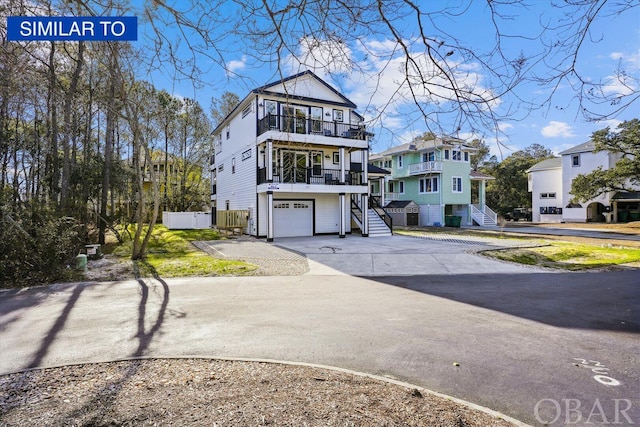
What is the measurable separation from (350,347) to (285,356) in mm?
866

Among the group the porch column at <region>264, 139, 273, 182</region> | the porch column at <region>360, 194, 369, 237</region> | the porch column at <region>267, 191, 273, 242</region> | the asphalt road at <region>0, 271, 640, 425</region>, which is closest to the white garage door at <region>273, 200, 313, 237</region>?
the porch column at <region>267, 191, 273, 242</region>

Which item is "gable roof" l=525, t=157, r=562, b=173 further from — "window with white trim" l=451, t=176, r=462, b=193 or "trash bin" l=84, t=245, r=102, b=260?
"trash bin" l=84, t=245, r=102, b=260

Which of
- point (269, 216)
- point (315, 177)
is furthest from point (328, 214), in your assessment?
point (269, 216)

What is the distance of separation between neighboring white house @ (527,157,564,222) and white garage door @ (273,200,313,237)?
33287 millimetres

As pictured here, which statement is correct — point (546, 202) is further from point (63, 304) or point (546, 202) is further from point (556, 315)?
point (63, 304)

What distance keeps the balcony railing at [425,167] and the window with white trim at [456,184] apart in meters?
2.20

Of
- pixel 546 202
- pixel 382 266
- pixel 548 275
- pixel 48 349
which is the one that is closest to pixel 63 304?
pixel 48 349

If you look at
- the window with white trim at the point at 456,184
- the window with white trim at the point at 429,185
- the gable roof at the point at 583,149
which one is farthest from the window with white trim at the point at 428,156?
the gable roof at the point at 583,149

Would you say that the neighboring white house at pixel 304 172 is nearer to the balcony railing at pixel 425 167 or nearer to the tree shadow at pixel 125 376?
the balcony railing at pixel 425 167

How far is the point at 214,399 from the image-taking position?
3.01 m

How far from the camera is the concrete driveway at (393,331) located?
11.6ft

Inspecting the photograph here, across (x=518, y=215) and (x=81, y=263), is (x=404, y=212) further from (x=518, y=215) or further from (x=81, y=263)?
(x=81, y=263)

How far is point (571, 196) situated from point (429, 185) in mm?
17607

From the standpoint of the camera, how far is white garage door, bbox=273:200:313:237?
20.8 metres
